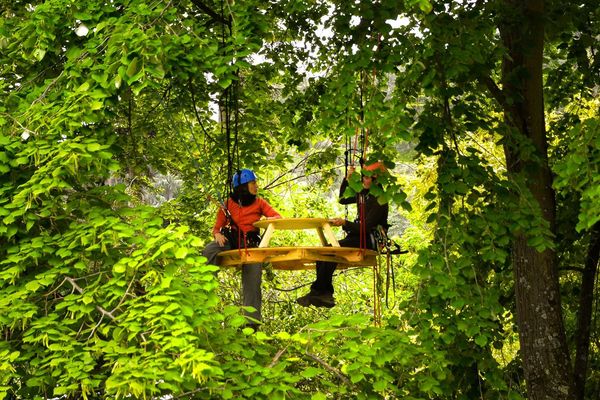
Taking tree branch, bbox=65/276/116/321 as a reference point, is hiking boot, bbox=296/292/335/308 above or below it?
below

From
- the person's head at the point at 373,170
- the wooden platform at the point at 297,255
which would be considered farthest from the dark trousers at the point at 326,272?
the person's head at the point at 373,170

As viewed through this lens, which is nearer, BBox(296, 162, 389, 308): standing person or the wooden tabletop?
the wooden tabletop

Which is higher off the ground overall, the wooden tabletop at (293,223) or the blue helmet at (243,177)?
the blue helmet at (243,177)

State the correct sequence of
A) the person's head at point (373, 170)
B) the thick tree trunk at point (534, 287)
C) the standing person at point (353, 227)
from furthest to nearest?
the thick tree trunk at point (534, 287) < the standing person at point (353, 227) < the person's head at point (373, 170)

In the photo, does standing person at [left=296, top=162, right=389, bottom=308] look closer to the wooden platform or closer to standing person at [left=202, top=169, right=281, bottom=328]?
the wooden platform

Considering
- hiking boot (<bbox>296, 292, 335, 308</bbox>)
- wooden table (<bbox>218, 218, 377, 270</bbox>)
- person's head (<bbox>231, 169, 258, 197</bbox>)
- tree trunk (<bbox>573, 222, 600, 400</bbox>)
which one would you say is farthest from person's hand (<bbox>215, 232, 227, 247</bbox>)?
tree trunk (<bbox>573, 222, 600, 400</bbox>)

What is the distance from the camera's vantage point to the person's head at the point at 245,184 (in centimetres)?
817

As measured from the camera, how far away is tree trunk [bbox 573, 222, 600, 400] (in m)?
9.04

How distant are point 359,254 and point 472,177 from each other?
3.75 ft

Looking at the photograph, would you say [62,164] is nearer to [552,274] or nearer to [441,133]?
[441,133]

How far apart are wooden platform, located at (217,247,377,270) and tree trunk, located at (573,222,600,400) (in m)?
2.61

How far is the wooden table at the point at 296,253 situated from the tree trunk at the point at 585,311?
A: 2555 millimetres

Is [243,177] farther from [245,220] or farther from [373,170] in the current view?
[373,170]

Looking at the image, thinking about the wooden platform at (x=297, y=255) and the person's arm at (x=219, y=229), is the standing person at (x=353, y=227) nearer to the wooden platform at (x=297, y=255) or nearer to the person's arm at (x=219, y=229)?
the wooden platform at (x=297, y=255)
